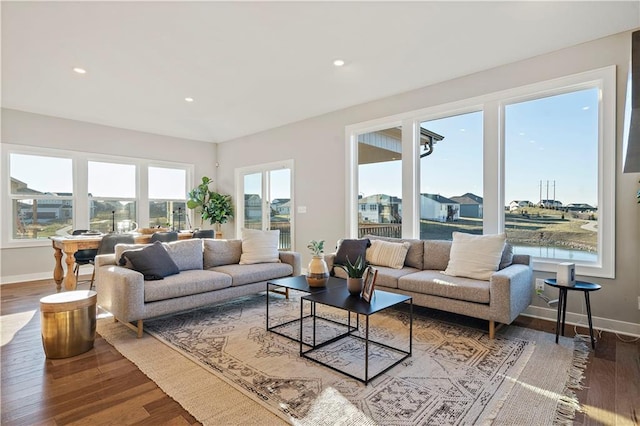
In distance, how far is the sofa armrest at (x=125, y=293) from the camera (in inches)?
113

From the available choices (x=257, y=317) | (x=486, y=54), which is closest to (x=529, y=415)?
(x=257, y=317)

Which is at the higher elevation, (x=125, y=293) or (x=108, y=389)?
(x=125, y=293)

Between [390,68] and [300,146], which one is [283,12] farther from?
[300,146]

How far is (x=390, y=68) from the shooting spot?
Result: 394 centimetres

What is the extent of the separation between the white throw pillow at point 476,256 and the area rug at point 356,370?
0.55 meters

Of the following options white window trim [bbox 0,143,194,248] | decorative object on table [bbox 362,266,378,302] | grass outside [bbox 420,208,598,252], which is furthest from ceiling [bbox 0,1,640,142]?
decorative object on table [bbox 362,266,378,302]

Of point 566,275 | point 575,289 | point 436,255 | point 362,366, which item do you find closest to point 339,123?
point 436,255

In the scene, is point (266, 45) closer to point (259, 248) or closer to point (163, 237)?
point (259, 248)

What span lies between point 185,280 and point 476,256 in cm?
298

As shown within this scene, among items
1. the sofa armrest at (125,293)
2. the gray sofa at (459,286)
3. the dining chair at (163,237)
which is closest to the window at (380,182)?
the gray sofa at (459,286)

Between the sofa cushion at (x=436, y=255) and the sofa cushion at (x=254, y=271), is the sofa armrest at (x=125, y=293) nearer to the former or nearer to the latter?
the sofa cushion at (x=254, y=271)

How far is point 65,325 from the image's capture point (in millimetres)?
2570

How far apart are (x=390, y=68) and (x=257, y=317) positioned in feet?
10.7

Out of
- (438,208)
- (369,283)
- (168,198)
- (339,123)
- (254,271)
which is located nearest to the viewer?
(369,283)
